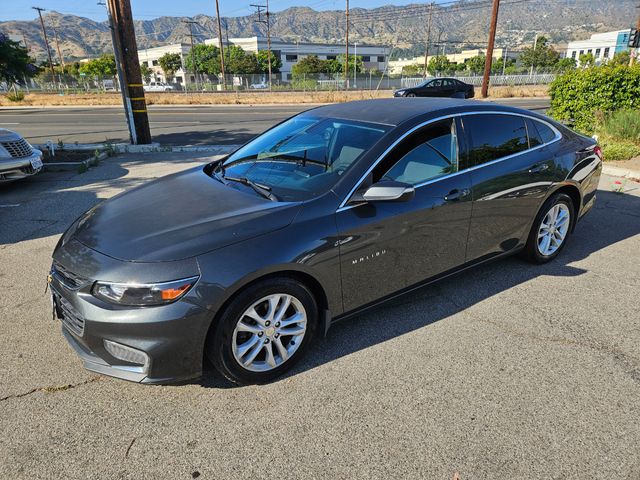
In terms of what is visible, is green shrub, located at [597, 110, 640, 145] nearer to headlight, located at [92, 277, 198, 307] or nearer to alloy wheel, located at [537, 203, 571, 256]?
alloy wheel, located at [537, 203, 571, 256]

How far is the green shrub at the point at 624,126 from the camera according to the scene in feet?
31.4

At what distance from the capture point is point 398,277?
336cm

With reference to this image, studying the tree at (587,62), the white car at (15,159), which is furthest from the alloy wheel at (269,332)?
the tree at (587,62)

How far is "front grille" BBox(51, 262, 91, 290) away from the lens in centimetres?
261

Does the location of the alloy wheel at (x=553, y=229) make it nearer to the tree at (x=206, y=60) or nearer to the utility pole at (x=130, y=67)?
the utility pole at (x=130, y=67)

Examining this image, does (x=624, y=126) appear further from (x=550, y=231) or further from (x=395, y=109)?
(x=395, y=109)

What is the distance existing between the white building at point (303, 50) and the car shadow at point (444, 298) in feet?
326

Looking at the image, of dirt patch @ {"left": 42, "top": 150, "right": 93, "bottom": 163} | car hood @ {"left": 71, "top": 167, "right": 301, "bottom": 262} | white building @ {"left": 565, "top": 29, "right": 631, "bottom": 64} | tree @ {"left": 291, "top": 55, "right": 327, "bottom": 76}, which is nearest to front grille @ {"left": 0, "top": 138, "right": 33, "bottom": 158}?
dirt patch @ {"left": 42, "top": 150, "right": 93, "bottom": 163}

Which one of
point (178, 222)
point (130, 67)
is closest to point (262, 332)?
point (178, 222)

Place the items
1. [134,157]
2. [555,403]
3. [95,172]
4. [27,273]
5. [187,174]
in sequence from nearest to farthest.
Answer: [555,403]
[187,174]
[27,273]
[95,172]
[134,157]

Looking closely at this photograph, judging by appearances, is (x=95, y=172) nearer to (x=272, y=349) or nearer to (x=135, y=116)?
(x=135, y=116)

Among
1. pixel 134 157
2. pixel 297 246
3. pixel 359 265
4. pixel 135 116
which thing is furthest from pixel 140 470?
pixel 135 116

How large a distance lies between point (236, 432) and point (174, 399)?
51 centimetres

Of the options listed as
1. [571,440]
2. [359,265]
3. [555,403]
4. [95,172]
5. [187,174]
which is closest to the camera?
[571,440]
